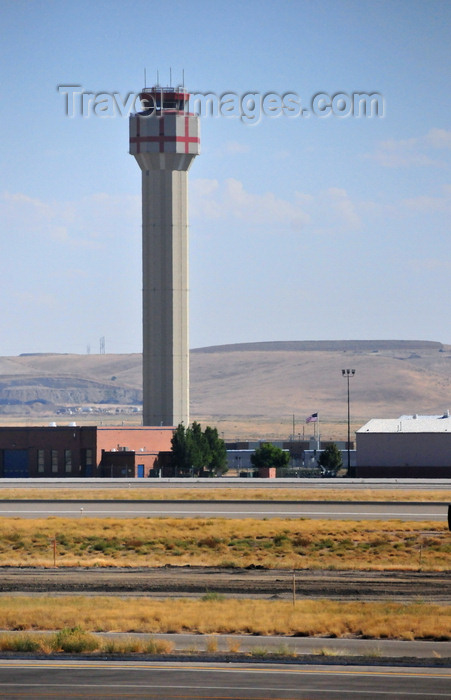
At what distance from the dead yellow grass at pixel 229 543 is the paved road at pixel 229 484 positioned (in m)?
31.8

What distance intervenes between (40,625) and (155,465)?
279 ft

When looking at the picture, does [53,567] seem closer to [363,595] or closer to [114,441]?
[363,595]

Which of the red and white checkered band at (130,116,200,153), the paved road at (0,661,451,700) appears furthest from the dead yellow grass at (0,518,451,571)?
the red and white checkered band at (130,116,200,153)

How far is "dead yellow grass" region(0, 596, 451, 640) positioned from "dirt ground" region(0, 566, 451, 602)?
7.61 feet

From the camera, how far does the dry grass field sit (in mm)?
30297

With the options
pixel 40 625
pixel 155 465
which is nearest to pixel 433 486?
pixel 155 465

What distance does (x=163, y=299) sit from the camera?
407 ft

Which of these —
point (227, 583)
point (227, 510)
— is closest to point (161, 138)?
point (227, 510)

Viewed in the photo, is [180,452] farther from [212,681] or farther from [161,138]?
[212,681]

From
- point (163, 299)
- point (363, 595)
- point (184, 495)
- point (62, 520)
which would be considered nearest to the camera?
point (363, 595)

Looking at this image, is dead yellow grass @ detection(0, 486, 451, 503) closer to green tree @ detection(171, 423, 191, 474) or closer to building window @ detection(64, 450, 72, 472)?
building window @ detection(64, 450, 72, 472)

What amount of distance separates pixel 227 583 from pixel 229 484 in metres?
55.8

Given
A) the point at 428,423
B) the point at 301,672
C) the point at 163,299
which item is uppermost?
the point at 163,299

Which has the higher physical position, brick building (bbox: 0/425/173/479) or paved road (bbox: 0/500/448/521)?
brick building (bbox: 0/425/173/479)
